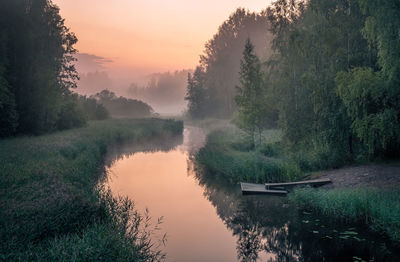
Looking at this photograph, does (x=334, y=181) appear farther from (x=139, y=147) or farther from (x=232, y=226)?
(x=139, y=147)

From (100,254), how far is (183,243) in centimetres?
393

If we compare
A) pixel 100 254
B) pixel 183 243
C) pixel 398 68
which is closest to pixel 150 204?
pixel 183 243

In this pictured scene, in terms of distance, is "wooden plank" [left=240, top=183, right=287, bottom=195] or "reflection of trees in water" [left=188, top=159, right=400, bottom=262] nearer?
"reflection of trees in water" [left=188, top=159, right=400, bottom=262]

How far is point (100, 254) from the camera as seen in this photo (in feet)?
21.6

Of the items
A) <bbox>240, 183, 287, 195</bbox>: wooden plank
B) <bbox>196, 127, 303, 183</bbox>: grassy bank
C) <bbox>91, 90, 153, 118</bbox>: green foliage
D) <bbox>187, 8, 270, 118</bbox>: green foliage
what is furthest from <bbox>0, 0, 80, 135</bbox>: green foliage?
<bbox>91, 90, 153, 118</bbox>: green foliage

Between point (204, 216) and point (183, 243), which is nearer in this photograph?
point (183, 243)

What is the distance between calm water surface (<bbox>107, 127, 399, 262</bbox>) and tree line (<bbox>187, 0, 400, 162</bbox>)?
483cm

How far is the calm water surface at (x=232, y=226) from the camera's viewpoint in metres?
8.95

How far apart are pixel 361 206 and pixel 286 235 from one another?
2864 mm

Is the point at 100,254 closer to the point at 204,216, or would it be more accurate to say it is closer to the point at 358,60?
the point at 204,216

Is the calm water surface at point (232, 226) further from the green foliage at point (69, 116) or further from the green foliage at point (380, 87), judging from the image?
the green foliage at point (69, 116)

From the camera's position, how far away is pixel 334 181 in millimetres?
13656

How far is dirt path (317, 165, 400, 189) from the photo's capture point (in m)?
11.9

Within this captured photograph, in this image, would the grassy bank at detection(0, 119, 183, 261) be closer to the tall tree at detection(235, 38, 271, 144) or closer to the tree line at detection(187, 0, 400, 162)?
the tree line at detection(187, 0, 400, 162)
